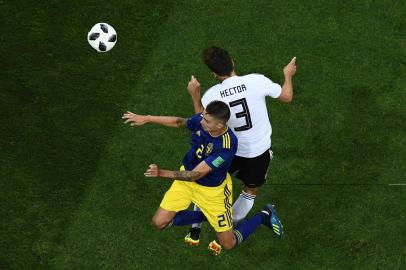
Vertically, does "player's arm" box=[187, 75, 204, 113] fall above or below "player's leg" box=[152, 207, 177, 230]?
above

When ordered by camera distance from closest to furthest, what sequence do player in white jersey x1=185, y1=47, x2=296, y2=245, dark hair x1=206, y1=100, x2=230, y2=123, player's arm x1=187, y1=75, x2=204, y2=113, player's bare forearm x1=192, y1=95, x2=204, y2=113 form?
dark hair x1=206, y1=100, x2=230, y2=123 < player in white jersey x1=185, y1=47, x2=296, y2=245 < player's arm x1=187, y1=75, x2=204, y2=113 < player's bare forearm x1=192, y1=95, x2=204, y2=113

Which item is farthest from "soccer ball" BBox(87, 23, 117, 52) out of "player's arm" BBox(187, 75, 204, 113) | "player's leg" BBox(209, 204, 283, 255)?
"player's leg" BBox(209, 204, 283, 255)

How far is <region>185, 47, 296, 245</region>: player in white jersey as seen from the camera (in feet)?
26.7

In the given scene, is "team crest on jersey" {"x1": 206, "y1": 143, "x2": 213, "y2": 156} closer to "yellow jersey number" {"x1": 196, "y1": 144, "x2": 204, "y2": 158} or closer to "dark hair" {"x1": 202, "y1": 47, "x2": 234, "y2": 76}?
"yellow jersey number" {"x1": 196, "y1": 144, "x2": 204, "y2": 158}

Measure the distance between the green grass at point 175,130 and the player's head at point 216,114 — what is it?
253cm

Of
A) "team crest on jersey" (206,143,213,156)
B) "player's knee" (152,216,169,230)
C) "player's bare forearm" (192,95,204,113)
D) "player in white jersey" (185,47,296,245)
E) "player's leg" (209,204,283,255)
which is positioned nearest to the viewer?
"team crest on jersey" (206,143,213,156)

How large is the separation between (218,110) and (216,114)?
53 millimetres

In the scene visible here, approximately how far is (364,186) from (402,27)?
3325mm

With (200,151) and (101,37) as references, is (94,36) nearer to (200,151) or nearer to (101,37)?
(101,37)

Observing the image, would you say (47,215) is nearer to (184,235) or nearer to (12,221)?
(12,221)

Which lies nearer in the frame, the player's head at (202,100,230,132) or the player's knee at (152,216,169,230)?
the player's head at (202,100,230,132)

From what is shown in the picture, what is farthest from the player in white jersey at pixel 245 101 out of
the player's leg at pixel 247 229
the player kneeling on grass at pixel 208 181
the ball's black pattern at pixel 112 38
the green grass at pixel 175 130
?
the ball's black pattern at pixel 112 38

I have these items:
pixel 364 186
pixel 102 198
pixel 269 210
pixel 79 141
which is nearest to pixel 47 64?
pixel 79 141

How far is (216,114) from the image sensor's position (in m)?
7.55
